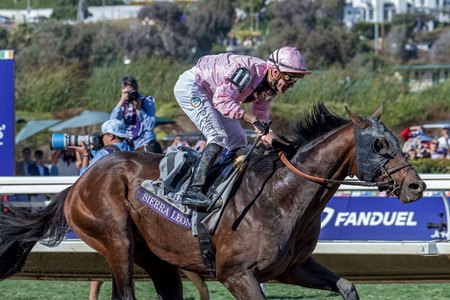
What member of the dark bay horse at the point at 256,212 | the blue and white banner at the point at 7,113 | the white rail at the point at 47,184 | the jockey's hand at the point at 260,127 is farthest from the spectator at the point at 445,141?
the jockey's hand at the point at 260,127

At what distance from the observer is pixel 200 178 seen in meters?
5.50

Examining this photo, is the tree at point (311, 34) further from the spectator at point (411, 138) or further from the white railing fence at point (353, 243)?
the white railing fence at point (353, 243)

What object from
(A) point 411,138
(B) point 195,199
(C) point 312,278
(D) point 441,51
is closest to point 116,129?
(B) point 195,199

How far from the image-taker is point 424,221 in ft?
27.3

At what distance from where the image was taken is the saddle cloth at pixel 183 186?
546 centimetres

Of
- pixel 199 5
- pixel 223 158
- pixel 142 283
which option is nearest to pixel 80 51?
pixel 199 5

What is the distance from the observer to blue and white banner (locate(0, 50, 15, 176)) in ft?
31.0

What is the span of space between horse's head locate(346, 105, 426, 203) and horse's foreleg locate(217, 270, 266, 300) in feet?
2.61

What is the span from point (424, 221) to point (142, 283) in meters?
2.48

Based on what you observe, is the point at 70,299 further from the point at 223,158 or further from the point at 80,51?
the point at 80,51

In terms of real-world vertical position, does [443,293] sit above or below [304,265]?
below

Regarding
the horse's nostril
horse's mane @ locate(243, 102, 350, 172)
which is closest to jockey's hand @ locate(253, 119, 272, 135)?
horse's mane @ locate(243, 102, 350, 172)

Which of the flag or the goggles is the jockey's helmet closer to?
the goggles

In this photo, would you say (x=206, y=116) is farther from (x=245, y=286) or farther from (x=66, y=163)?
(x=66, y=163)
